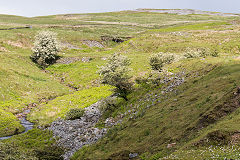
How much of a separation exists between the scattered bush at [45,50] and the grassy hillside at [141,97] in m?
2.87

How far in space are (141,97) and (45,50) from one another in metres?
45.7

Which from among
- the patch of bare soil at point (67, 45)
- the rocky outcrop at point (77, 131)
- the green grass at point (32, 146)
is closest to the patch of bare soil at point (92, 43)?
the patch of bare soil at point (67, 45)

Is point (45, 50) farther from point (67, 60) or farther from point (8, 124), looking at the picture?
point (8, 124)

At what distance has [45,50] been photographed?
71688 mm

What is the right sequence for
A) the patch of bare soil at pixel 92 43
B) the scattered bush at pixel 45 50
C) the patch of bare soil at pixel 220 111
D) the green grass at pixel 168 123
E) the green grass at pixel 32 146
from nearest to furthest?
the patch of bare soil at pixel 220 111
the green grass at pixel 168 123
the green grass at pixel 32 146
the scattered bush at pixel 45 50
the patch of bare soil at pixel 92 43

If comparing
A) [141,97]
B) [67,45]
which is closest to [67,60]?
[67,45]

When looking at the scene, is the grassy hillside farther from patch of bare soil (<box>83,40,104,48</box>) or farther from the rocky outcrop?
the rocky outcrop

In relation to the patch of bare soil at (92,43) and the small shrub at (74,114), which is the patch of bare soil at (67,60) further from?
the small shrub at (74,114)

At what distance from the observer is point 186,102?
1045 inches

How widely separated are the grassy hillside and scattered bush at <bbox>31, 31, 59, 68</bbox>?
2868 millimetres

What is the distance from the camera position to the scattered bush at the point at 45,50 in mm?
70875

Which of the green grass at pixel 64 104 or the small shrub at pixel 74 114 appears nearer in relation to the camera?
the small shrub at pixel 74 114

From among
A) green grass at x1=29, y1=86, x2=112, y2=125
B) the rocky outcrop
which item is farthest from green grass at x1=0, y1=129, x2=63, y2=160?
green grass at x1=29, y1=86, x2=112, y2=125

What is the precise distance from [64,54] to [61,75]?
17081 mm
